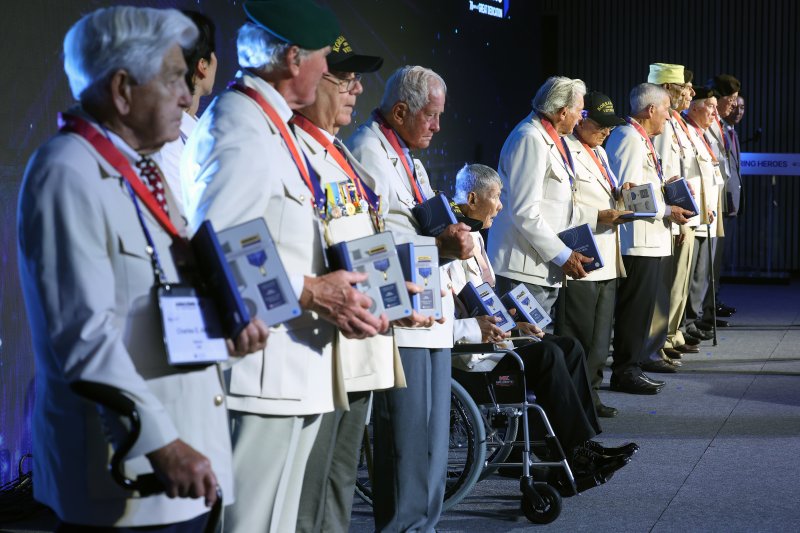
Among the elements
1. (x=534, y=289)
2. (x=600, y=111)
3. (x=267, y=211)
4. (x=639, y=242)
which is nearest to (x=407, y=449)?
(x=267, y=211)

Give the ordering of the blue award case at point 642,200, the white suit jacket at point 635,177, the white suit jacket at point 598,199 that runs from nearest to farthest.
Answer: the white suit jacket at point 598,199 → the blue award case at point 642,200 → the white suit jacket at point 635,177

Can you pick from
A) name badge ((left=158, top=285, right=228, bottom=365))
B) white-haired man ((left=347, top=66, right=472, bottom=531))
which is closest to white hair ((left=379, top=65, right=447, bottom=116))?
white-haired man ((left=347, top=66, right=472, bottom=531))

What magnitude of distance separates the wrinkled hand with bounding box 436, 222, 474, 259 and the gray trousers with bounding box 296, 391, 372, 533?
1.61 ft

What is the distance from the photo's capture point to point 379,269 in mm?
2285

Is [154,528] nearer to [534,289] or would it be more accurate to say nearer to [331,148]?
[331,148]

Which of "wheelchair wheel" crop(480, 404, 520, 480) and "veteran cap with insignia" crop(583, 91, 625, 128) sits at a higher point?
"veteran cap with insignia" crop(583, 91, 625, 128)

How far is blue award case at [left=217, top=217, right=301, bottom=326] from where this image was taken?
1832 millimetres

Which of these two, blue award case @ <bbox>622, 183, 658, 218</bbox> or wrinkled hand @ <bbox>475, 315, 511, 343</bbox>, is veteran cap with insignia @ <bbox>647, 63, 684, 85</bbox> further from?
wrinkled hand @ <bbox>475, 315, 511, 343</bbox>

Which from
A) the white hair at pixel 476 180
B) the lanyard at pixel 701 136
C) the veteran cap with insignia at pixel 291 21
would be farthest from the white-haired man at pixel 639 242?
the veteran cap with insignia at pixel 291 21

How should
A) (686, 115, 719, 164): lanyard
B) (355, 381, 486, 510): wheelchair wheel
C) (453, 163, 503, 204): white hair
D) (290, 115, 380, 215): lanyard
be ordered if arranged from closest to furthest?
(290, 115, 380, 215): lanyard, (355, 381, 486, 510): wheelchair wheel, (453, 163, 503, 204): white hair, (686, 115, 719, 164): lanyard

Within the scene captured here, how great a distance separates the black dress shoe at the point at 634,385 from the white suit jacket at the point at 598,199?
800 mm

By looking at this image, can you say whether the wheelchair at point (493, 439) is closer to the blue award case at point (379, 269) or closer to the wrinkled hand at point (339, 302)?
the blue award case at point (379, 269)

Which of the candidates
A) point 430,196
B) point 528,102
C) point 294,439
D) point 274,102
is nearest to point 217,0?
point 430,196

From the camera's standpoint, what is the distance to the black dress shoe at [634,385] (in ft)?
19.3
